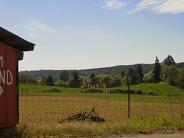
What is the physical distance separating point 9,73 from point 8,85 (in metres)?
0.37

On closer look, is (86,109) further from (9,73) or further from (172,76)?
(172,76)

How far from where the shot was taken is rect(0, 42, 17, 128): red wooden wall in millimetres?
13727

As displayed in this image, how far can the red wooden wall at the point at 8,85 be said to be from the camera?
45.0ft

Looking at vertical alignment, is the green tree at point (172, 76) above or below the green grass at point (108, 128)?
above

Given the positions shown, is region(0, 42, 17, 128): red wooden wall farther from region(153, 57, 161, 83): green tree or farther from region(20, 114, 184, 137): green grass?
region(153, 57, 161, 83): green tree

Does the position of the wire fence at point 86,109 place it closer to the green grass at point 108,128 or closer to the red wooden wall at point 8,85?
the green grass at point 108,128

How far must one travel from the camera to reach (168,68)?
453 ft

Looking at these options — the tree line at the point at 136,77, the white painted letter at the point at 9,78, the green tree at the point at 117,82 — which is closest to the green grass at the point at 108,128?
the white painted letter at the point at 9,78

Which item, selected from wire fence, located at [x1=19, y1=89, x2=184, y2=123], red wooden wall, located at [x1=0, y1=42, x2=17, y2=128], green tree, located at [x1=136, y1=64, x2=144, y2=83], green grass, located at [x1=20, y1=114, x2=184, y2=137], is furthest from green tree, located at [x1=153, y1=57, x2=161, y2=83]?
red wooden wall, located at [x1=0, y1=42, x2=17, y2=128]

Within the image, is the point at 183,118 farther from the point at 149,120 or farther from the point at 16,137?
the point at 16,137

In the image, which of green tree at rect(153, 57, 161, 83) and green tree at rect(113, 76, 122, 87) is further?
green tree at rect(153, 57, 161, 83)

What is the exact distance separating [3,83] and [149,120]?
610cm

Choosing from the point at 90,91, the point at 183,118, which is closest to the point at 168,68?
the point at 90,91

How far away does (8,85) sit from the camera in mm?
14305
